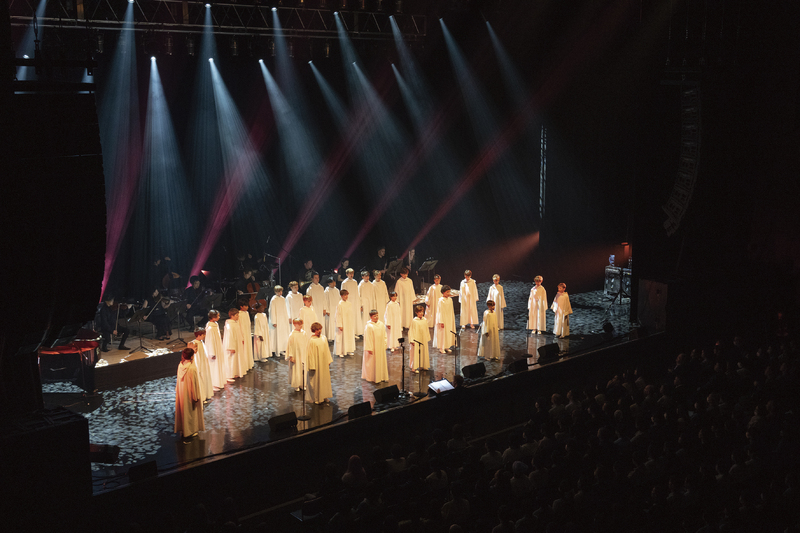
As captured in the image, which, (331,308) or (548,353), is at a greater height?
(331,308)

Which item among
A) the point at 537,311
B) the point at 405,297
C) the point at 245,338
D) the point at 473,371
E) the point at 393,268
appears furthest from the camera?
the point at 393,268

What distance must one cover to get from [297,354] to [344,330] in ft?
6.77

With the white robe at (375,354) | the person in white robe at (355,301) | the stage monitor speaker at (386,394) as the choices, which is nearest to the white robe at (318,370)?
the stage monitor speaker at (386,394)

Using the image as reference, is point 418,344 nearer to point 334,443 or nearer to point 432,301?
point 432,301

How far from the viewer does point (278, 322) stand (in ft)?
42.8

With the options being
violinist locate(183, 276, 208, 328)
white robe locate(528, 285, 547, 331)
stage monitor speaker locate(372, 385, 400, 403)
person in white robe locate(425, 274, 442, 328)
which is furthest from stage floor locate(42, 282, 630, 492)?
violinist locate(183, 276, 208, 328)

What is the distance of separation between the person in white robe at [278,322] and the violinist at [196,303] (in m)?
1.67

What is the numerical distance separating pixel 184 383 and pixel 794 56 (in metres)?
15.3

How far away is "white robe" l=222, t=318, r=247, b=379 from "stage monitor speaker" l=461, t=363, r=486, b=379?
399cm

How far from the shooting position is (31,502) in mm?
7305

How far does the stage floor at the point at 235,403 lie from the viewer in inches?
360

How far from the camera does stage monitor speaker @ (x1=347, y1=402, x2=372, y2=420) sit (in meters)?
9.94

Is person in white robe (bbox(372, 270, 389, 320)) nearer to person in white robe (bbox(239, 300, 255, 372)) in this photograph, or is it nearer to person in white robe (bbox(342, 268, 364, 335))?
person in white robe (bbox(342, 268, 364, 335))

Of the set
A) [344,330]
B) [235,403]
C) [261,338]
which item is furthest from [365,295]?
[235,403]
